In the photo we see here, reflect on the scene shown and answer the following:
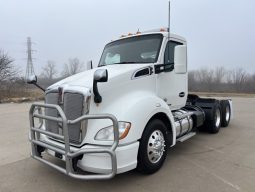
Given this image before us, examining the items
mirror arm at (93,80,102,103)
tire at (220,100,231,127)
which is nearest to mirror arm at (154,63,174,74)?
mirror arm at (93,80,102,103)

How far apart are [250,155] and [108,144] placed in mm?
3341

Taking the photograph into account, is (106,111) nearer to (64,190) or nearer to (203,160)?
(64,190)

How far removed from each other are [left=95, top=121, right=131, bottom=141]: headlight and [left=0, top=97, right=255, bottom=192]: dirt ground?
2.64ft

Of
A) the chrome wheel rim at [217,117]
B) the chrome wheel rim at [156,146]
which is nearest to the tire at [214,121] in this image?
the chrome wheel rim at [217,117]

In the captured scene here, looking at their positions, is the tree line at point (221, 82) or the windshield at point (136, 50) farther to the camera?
the tree line at point (221, 82)

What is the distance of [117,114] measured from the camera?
12.0 ft

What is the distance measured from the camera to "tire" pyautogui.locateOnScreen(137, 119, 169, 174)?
12.6ft

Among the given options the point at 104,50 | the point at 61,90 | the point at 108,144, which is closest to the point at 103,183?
the point at 108,144

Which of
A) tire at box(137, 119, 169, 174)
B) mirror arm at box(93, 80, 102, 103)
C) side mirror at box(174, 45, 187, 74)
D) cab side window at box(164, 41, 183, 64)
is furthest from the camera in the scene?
cab side window at box(164, 41, 183, 64)

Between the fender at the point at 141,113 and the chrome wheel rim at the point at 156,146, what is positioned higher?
the fender at the point at 141,113

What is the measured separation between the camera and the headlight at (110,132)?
11.3 feet

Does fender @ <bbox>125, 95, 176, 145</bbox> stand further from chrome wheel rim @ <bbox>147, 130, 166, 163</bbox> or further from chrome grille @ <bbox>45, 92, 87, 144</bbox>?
chrome grille @ <bbox>45, 92, 87, 144</bbox>

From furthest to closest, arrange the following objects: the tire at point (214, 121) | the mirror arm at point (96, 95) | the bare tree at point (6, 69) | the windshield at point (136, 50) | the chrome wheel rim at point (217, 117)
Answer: the bare tree at point (6, 69), the chrome wheel rim at point (217, 117), the tire at point (214, 121), the windshield at point (136, 50), the mirror arm at point (96, 95)

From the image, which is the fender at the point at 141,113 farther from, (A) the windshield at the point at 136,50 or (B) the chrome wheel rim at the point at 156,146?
(A) the windshield at the point at 136,50
